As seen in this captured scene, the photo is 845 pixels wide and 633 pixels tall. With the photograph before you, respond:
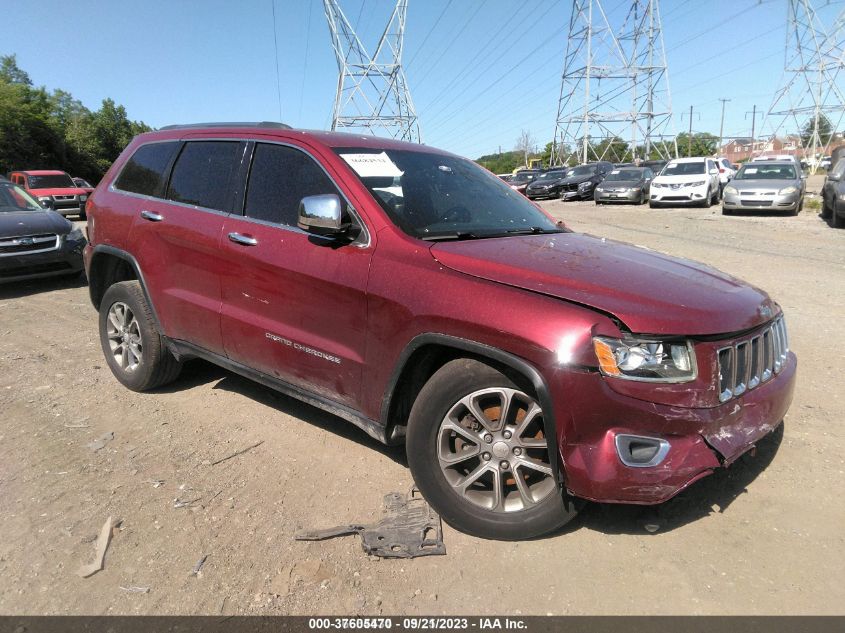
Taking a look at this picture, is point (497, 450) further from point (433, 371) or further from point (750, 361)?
point (750, 361)

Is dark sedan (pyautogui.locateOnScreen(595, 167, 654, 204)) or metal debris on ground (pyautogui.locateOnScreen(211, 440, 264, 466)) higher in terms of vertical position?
dark sedan (pyautogui.locateOnScreen(595, 167, 654, 204))

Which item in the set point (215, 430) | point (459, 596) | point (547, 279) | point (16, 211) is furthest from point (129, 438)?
point (16, 211)

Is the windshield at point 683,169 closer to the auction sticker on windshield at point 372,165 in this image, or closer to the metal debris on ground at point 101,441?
the auction sticker on windshield at point 372,165

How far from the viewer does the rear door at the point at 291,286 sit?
9.61ft

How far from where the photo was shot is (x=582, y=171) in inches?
997

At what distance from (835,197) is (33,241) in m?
15.5

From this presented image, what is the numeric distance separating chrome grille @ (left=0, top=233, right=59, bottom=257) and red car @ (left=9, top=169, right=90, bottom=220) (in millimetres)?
13426

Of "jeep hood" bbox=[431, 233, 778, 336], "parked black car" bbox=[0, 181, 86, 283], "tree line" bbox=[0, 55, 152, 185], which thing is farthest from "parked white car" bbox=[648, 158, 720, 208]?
"tree line" bbox=[0, 55, 152, 185]

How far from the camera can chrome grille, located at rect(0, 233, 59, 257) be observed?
7810 mm

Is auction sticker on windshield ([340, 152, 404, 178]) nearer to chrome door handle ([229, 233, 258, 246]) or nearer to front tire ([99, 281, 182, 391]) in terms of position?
chrome door handle ([229, 233, 258, 246])

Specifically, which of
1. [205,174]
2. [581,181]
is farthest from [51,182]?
[205,174]

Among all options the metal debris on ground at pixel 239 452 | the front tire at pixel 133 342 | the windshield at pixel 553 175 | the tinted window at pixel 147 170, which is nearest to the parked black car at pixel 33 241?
the front tire at pixel 133 342

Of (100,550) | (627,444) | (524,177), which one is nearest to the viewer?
(627,444)

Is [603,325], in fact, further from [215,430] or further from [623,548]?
[215,430]
